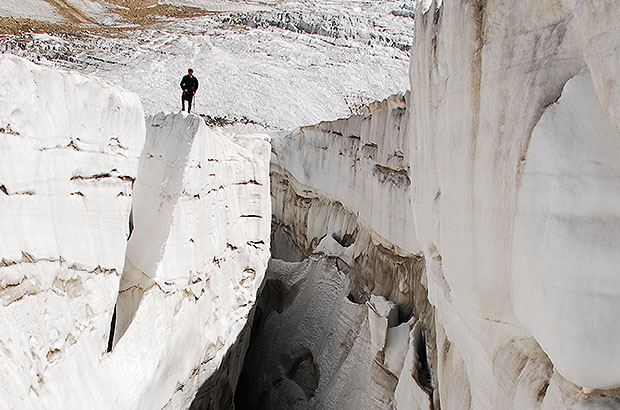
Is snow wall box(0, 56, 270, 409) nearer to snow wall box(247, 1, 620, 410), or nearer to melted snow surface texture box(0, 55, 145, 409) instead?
melted snow surface texture box(0, 55, 145, 409)

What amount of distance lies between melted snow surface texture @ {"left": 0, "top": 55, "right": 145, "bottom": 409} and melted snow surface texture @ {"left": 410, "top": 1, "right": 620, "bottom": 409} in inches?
100

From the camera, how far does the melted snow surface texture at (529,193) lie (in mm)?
1487

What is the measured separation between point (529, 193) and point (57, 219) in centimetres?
308

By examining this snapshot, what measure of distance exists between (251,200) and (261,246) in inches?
28.6

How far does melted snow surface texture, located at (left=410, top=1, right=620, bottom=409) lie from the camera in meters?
1.49

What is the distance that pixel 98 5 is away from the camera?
35.2 metres

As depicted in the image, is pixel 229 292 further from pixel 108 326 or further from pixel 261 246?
pixel 108 326

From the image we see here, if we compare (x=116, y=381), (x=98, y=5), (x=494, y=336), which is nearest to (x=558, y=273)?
(x=494, y=336)

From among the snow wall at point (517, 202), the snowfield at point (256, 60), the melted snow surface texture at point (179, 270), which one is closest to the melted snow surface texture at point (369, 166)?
the snow wall at point (517, 202)

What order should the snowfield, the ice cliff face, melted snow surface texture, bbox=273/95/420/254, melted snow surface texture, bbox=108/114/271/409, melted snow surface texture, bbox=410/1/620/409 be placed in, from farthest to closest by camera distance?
1. the snowfield
2. melted snow surface texture, bbox=273/95/420/254
3. the ice cliff face
4. melted snow surface texture, bbox=108/114/271/409
5. melted snow surface texture, bbox=410/1/620/409

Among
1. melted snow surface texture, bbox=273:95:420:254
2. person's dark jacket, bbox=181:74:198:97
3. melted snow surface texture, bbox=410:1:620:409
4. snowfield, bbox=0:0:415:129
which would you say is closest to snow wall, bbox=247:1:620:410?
melted snow surface texture, bbox=410:1:620:409

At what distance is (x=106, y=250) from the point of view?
3.83 m

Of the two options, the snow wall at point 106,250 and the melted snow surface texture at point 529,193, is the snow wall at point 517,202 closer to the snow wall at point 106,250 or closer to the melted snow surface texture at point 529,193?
the melted snow surface texture at point 529,193

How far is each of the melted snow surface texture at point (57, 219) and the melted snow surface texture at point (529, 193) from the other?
100 inches
